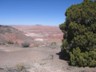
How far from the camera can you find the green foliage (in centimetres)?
1529

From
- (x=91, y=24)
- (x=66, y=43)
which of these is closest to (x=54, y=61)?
(x=66, y=43)

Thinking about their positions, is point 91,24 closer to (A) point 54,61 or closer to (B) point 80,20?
(B) point 80,20

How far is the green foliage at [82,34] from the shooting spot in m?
15.3

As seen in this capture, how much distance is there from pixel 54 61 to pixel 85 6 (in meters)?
4.47

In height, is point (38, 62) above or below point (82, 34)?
below

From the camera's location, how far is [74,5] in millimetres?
17406

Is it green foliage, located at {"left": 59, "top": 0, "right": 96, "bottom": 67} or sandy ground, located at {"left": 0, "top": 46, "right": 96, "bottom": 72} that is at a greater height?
green foliage, located at {"left": 59, "top": 0, "right": 96, "bottom": 67}

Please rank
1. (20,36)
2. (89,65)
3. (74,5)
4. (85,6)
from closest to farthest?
(89,65), (85,6), (74,5), (20,36)

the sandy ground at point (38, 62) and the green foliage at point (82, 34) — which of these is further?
the green foliage at point (82, 34)

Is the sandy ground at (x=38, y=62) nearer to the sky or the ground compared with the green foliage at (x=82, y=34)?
nearer to the ground

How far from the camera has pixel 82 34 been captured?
15.8m

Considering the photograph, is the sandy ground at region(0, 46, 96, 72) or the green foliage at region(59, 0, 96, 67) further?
the green foliage at region(59, 0, 96, 67)

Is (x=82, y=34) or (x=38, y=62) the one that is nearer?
(x=82, y=34)

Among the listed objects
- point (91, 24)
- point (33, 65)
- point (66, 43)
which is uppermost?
point (91, 24)
